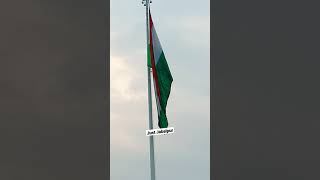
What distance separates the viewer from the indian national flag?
599 inches

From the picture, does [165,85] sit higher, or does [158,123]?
[165,85]

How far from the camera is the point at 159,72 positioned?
15.6 metres

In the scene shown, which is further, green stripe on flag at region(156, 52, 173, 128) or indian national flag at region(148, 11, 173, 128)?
green stripe on flag at region(156, 52, 173, 128)

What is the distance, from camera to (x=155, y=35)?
15.3 meters

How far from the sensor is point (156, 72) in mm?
15531

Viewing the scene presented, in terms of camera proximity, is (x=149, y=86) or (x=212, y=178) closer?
(x=212, y=178)

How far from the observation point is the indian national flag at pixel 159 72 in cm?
1523

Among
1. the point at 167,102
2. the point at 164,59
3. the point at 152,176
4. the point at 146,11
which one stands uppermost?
the point at 146,11

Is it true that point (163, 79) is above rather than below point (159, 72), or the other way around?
below

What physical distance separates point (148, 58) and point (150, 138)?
235cm

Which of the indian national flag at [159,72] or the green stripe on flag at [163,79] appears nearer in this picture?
the indian national flag at [159,72]

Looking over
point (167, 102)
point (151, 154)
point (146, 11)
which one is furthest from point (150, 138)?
point (146, 11)

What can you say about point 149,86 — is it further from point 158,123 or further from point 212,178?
point 212,178

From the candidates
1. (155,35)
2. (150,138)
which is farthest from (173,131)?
(155,35)
